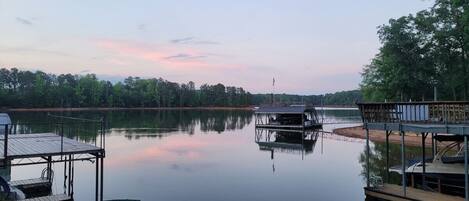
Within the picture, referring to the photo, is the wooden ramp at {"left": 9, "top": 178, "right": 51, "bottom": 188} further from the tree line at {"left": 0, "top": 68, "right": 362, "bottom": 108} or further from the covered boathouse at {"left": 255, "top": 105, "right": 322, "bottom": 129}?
the tree line at {"left": 0, "top": 68, "right": 362, "bottom": 108}

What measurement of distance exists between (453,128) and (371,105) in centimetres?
368

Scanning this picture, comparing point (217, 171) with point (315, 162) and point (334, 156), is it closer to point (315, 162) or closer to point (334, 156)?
point (315, 162)

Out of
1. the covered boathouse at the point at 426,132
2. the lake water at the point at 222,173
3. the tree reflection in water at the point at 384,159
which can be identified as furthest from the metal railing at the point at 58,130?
the tree reflection in water at the point at 384,159

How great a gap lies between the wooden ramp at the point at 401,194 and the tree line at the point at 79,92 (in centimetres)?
13561

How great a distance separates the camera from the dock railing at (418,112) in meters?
15.9

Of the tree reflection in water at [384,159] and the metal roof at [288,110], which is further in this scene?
the metal roof at [288,110]

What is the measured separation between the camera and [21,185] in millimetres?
20156

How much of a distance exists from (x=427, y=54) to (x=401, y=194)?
31677 millimetres

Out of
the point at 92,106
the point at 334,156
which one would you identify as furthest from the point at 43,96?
the point at 334,156

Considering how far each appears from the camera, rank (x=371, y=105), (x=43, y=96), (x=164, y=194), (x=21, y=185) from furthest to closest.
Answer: (x=43, y=96) → (x=164, y=194) → (x=21, y=185) → (x=371, y=105)

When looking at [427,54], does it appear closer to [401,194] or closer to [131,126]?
[401,194]

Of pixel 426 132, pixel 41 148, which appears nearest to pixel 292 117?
pixel 426 132

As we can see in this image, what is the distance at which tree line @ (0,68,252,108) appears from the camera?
14525 centimetres

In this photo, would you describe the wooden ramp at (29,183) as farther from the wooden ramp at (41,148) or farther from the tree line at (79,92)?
the tree line at (79,92)
